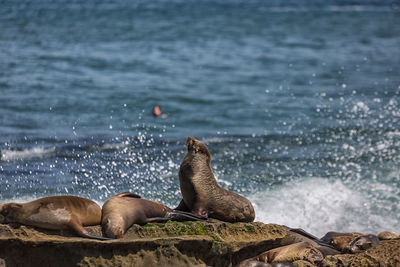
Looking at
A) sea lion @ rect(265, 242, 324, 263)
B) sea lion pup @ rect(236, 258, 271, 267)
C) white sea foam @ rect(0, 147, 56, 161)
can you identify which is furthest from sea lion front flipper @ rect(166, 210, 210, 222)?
white sea foam @ rect(0, 147, 56, 161)

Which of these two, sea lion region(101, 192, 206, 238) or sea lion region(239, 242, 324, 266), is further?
sea lion region(239, 242, 324, 266)

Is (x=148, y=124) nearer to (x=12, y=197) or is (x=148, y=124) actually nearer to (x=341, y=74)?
(x=12, y=197)

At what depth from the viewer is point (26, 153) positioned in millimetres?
11289

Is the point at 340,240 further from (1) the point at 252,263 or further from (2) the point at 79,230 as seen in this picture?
(2) the point at 79,230

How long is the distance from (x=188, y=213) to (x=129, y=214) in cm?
81

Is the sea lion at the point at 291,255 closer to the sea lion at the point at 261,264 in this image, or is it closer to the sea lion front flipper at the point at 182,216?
the sea lion at the point at 261,264

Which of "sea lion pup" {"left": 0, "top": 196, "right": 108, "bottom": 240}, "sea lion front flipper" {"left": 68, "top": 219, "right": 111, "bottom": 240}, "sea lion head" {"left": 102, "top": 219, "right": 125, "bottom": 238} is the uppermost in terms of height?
"sea lion pup" {"left": 0, "top": 196, "right": 108, "bottom": 240}

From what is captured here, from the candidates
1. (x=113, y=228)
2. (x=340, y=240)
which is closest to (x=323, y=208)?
(x=340, y=240)

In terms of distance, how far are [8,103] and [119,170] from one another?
5970 mm

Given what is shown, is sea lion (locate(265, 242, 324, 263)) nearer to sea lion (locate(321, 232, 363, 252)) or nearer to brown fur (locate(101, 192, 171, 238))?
sea lion (locate(321, 232, 363, 252))

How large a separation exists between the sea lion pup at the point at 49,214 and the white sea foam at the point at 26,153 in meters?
5.76

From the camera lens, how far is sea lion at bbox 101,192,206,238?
543cm

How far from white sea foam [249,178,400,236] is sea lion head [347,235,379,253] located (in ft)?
7.47

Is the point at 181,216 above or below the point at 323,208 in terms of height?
above
